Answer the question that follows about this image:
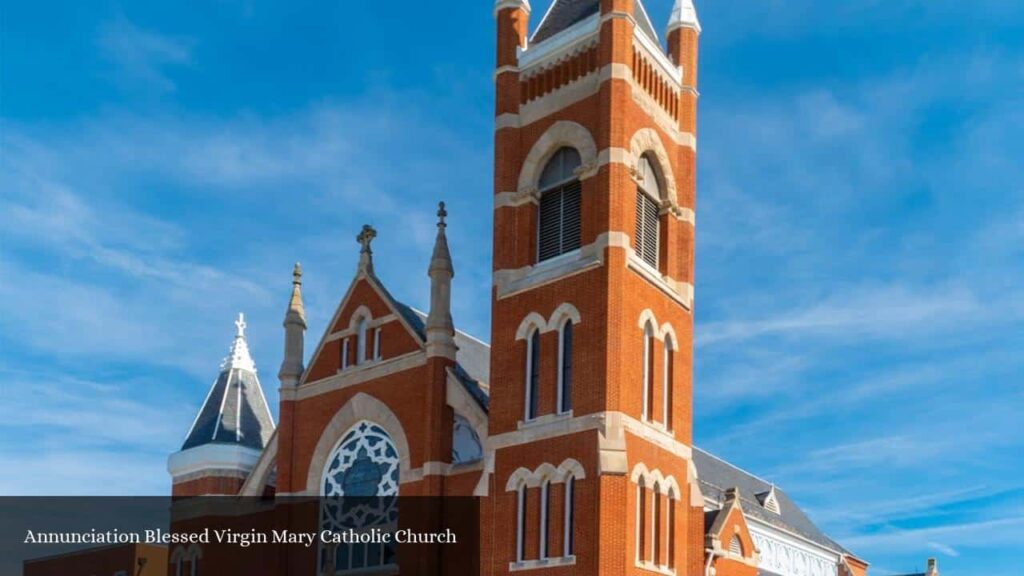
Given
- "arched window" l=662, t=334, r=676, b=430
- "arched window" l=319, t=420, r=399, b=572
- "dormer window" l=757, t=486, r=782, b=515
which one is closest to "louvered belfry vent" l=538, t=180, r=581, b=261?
"arched window" l=662, t=334, r=676, b=430

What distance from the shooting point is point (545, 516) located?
30.3m

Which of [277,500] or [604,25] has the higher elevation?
[604,25]

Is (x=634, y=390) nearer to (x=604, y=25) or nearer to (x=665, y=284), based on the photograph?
(x=665, y=284)

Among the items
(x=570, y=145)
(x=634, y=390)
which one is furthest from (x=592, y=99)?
(x=634, y=390)

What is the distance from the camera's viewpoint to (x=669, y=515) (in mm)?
31500

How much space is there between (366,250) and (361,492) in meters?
6.98

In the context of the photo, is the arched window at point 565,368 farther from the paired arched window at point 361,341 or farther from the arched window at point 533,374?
the paired arched window at point 361,341

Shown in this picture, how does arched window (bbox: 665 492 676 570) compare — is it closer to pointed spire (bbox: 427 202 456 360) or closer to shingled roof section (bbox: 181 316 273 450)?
pointed spire (bbox: 427 202 456 360)

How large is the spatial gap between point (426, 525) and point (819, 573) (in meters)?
21.4

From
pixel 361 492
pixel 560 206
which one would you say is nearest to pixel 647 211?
pixel 560 206

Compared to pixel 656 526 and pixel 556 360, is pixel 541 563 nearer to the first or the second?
pixel 656 526

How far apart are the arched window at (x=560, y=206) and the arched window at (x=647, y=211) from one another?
1543 mm

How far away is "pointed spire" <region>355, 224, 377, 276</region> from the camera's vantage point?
37531 millimetres

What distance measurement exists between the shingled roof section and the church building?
1.81 meters
